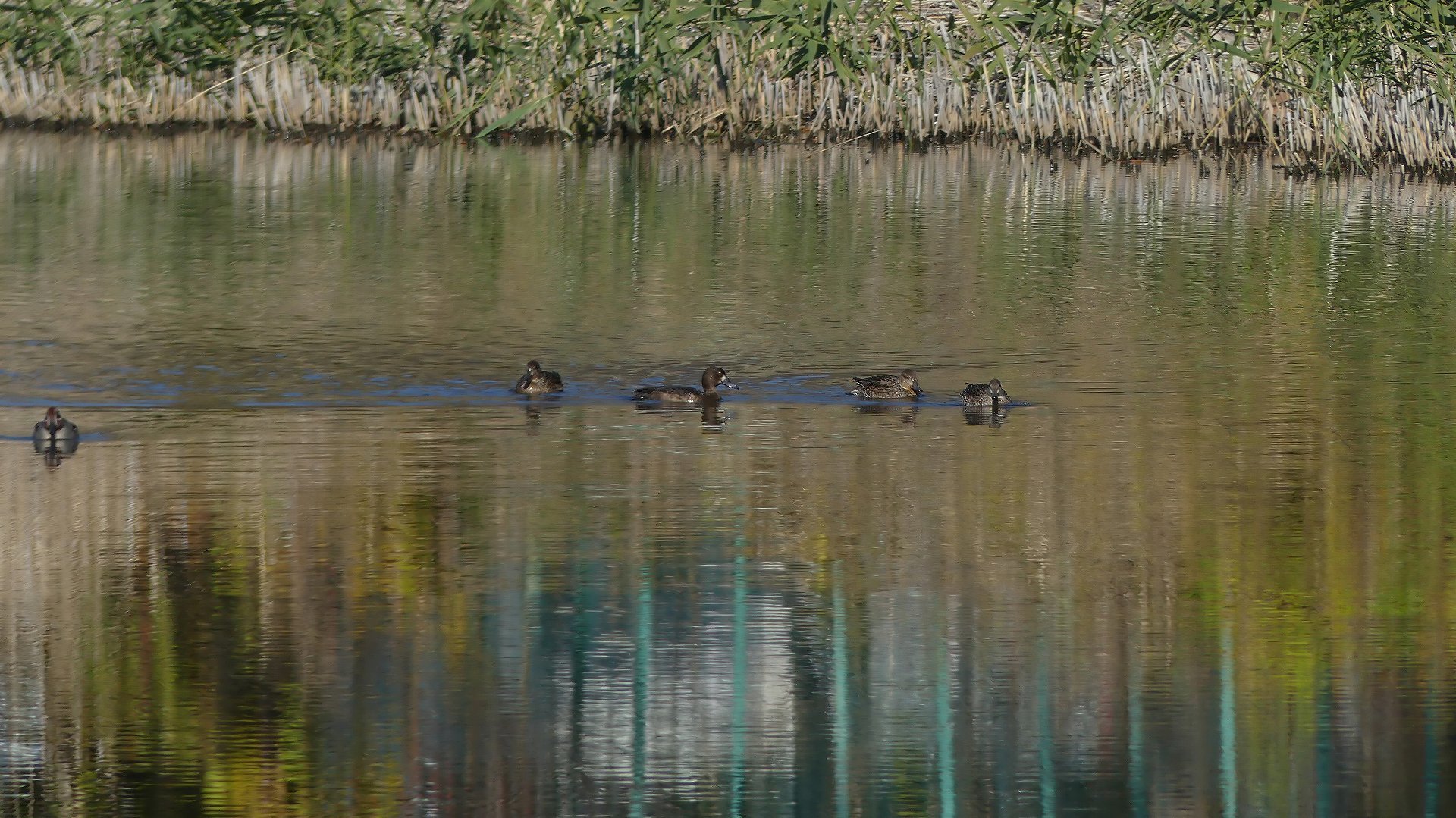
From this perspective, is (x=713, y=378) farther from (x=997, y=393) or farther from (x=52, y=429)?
(x=52, y=429)

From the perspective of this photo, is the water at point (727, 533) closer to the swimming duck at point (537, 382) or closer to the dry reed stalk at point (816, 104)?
the swimming duck at point (537, 382)

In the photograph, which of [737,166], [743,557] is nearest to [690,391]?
[743,557]

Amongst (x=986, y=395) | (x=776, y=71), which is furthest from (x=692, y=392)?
(x=776, y=71)

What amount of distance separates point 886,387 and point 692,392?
103 centimetres

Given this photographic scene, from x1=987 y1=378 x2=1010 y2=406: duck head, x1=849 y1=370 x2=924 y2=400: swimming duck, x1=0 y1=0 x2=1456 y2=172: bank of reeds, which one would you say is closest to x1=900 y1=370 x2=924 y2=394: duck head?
x1=849 y1=370 x2=924 y2=400: swimming duck

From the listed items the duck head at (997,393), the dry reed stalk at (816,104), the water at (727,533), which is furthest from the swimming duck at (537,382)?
the dry reed stalk at (816,104)

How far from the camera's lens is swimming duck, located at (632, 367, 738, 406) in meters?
12.6

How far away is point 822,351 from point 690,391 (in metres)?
2.25

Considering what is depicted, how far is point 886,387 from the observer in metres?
12.7

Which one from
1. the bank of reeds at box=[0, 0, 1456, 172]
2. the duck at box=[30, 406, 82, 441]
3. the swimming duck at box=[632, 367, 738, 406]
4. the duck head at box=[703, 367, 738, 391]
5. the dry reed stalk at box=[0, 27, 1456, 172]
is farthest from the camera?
the dry reed stalk at box=[0, 27, 1456, 172]

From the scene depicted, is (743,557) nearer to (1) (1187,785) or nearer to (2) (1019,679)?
(2) (1019,679)

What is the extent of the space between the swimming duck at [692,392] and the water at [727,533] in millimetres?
150

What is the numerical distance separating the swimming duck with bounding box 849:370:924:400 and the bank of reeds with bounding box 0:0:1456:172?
1305 centimetres

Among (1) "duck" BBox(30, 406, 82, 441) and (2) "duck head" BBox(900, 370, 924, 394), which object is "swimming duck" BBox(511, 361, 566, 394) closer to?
(2) "duck head" BBox(900, 370, 924, 394)
